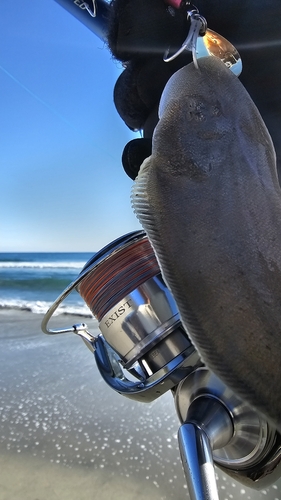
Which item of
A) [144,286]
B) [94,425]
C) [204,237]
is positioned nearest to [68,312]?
[94,425]

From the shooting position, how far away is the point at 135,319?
2.12ft

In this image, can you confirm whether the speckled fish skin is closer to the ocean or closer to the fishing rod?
the fishing rod

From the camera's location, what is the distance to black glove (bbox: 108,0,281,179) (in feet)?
2.41

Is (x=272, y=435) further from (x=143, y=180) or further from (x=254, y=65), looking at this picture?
(x=254, y=65)

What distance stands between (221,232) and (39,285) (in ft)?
25.1

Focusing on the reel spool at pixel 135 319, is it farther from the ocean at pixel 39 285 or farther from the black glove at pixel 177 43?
the ocean at pixel 39 285

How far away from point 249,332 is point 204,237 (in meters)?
0.10

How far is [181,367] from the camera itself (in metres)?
0.60

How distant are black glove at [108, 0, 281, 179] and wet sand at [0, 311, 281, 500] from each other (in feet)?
2.73

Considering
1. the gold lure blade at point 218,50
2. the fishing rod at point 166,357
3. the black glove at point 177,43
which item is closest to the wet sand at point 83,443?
the fishing rod at point 166,357

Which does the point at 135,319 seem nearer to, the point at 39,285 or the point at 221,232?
the point at 221,232

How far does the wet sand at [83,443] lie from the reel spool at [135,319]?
537mm

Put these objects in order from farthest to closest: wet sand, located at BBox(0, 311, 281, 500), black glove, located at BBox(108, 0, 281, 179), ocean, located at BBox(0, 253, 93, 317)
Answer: ocean, located at BBox(0, 253, 93, 317), wet sand, located at BBox(0, 311, 281, 500), black glove, located at BBox(108, 0, 281, 179)

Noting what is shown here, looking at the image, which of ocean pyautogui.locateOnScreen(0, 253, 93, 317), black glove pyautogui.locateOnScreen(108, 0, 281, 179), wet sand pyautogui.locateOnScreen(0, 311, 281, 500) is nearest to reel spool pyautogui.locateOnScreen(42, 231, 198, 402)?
black glove pyautogui.locateOnScreen(108, 0, 281, 179)
